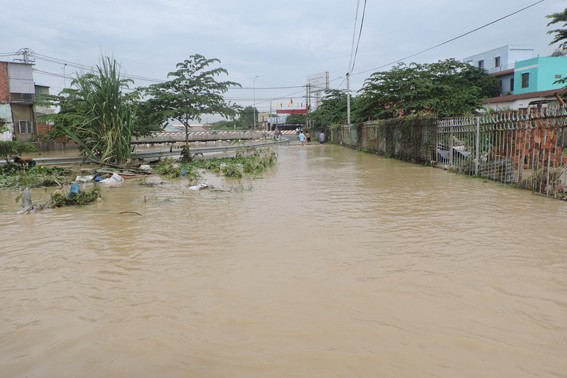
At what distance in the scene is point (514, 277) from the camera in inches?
145

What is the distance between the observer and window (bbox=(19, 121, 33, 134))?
3303cm

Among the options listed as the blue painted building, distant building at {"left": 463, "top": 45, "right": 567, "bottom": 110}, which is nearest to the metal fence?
distant building at {"left": 463, "top": 45, "right": 567, "bottom": 110}

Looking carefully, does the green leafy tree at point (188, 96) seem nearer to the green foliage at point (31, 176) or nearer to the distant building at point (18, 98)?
the green foliage at point (31, 176)

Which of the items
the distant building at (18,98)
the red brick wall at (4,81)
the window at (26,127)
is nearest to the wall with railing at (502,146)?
the distant building at (18,98)

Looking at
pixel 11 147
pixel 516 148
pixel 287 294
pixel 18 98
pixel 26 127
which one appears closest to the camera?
pixel 287 294

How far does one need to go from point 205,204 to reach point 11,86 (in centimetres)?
3270

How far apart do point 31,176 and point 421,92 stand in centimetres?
1637

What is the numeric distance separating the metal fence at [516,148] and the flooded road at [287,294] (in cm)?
172

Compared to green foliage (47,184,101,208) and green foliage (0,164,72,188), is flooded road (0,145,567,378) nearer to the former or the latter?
green foliage (47,184,101,208)

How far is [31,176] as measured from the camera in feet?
36.6

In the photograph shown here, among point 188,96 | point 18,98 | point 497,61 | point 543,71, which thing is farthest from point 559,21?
point 497,61

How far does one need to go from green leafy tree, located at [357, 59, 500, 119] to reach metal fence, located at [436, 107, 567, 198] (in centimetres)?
681

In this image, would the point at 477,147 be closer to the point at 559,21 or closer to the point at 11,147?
the point at 559,21

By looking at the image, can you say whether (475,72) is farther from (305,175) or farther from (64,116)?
(64,116)
